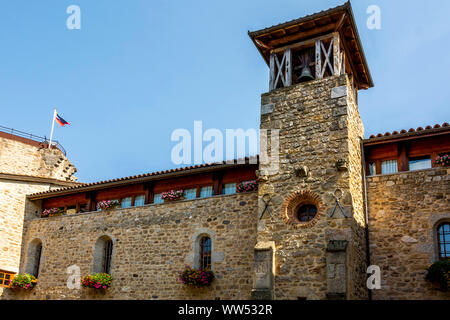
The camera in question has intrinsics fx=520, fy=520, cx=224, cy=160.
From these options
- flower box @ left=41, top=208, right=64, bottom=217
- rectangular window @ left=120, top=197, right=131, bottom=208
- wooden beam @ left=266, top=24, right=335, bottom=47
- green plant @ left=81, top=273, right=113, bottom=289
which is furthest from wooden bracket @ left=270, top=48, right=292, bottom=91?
flower box @ left=41, top=208, right=64, bottom=217

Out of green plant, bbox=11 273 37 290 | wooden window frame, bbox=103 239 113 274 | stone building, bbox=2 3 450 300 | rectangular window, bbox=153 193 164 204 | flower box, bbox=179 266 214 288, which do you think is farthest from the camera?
green plant, bbox=11 273 37 290

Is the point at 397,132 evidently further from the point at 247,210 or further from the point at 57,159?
the point at 57,159

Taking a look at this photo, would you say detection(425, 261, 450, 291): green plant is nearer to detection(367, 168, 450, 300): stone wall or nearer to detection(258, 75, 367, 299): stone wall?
detection(367, 168, 450, 300): stone wall

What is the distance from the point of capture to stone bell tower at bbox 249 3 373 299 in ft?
44.2

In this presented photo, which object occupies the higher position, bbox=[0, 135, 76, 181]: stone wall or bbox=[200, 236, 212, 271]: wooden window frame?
bbox=[0, 135, 76, 181]: stone wall

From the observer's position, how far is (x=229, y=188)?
697 inches

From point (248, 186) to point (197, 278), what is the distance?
3337 millimetres

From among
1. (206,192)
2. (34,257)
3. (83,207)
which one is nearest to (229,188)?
(206,192)

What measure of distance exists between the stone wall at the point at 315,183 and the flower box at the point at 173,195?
4.10 m

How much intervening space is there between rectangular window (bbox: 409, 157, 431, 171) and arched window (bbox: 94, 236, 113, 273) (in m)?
11.0

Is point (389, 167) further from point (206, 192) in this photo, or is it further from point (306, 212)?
point (206, 192)
